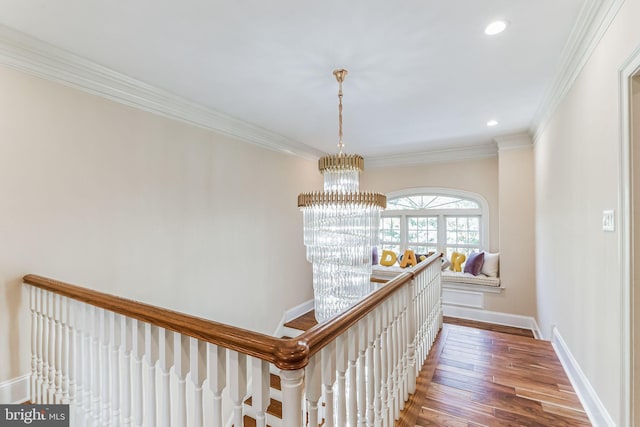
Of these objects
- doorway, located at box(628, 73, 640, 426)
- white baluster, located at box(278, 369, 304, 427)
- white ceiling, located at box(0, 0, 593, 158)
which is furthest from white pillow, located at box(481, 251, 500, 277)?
white baluster, located at box(278, 369, 304, 427)

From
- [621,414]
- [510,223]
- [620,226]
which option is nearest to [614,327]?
[621,414]

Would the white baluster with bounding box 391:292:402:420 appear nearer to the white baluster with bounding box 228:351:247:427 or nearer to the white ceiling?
the white baluster with bounding box 228:351:247:427

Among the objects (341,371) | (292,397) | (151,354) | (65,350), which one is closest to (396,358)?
(341,371)

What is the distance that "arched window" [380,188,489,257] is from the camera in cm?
479

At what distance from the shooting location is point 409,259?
4.92 metres

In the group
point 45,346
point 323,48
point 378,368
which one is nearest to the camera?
point 378,368

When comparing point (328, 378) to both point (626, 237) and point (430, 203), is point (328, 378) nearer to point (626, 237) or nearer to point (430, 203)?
point (626, 237)

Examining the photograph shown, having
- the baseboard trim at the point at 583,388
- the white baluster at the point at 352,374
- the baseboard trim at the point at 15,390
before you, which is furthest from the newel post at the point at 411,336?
the baseboard trim at the point at 15,390

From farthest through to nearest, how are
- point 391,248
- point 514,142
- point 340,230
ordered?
point 391,248
point 514,142
point 340,230

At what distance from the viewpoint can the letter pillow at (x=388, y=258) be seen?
5.12 m

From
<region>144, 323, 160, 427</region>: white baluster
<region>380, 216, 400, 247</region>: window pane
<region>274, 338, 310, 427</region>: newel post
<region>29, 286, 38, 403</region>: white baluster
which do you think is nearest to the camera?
<region>274, 338, 310, 427</region>: newel post

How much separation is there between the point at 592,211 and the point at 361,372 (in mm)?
1737

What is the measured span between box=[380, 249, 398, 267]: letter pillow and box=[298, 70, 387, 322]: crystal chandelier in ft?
8.69

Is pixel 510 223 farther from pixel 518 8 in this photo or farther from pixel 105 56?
pixel 105 56
